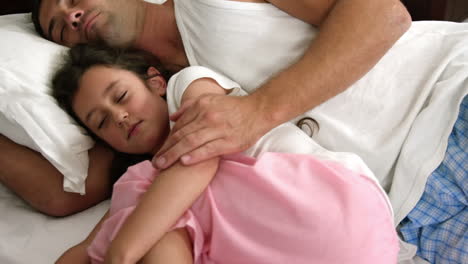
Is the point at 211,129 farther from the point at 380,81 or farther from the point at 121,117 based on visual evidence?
the point at 380,81

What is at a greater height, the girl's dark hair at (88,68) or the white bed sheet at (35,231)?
the girl's dark hair at (88,68)

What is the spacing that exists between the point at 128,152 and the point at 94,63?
0.81ft

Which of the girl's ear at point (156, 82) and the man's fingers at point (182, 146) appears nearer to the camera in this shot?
the man's fingers at point (182, 146)

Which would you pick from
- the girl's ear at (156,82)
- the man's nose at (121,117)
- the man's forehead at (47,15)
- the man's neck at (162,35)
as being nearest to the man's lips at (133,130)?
the man's nose at (121,117)

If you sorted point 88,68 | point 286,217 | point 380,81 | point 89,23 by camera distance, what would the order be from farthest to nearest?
point 89,23
point 88,68
point 380,81
point 286,217

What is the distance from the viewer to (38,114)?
3.72 ft

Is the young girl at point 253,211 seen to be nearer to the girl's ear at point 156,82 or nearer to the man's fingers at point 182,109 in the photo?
the man's fingers at point 182,109

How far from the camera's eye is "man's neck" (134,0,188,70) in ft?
4.49

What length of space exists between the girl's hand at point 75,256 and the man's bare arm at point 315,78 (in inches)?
10.5

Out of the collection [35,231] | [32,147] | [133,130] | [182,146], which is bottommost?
[35,231]

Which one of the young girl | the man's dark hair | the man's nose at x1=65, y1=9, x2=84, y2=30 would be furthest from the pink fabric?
the man's dark hair

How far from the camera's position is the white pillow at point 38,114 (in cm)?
111

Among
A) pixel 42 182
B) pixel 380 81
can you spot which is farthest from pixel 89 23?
pixel 380 81

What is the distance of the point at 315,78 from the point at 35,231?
29.1 inches
